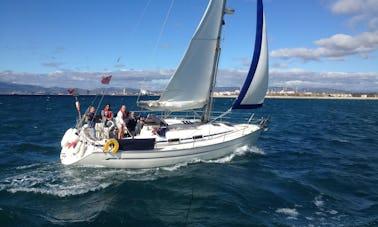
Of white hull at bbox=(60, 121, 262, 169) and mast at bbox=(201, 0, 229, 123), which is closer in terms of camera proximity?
white hull at bbox=(60, 121, 262, 169)

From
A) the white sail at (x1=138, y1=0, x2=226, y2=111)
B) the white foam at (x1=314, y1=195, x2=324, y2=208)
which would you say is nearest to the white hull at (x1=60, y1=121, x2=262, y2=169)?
the white sail at (x1=138, y1=0, x2=226, y2=111)

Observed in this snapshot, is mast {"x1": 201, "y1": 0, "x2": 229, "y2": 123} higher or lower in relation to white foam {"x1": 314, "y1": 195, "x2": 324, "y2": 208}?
higher

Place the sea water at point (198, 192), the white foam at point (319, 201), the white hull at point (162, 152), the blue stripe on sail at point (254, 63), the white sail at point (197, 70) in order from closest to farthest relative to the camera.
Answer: the sea water at point (198, 192), the white foam at point (319, 201), the white hull at point (162, 152), the white sail at point (197, 70), the blue stripe on sail at point (254, 63)

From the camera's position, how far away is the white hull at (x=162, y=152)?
13.6 meters

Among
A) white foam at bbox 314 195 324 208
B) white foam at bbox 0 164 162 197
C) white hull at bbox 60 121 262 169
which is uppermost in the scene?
white hull at bbox 60 121 262 169

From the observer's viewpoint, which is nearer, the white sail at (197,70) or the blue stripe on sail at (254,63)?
the white sail at (197,70)

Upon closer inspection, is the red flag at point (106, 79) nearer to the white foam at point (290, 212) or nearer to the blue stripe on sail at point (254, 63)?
the blue stripe on sail at point (254, 63)

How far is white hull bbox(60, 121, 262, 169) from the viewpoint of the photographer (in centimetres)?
1365

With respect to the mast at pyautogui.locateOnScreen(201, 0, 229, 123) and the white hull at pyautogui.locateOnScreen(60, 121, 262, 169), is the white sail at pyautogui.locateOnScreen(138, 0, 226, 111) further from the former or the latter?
the white hull at pyautogui.locateOnScreen(60, 121, 262, 169)

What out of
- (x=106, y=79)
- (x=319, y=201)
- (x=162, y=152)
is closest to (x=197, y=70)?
(x=106, y=79)

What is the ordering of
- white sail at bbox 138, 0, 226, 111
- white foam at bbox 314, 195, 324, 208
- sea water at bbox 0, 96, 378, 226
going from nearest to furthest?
sea water at bbox 0, 96, 378, 226 < white foam at bbox 314, 195, 324, 208 < white sail at bbox 138, 0, 226, 111

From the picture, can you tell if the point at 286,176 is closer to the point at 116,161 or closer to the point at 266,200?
the point at 266,200

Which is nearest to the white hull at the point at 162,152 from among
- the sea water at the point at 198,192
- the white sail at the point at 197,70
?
the sea water at the point at 198,192

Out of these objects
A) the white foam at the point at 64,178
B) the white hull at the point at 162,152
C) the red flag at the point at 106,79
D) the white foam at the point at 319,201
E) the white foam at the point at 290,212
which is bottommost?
the white foam at the point at 290,212
